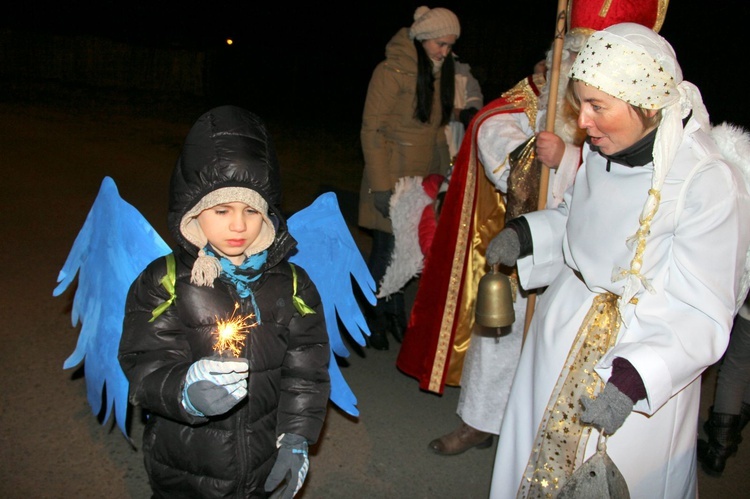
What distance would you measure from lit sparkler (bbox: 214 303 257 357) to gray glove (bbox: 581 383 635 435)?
1.03 m

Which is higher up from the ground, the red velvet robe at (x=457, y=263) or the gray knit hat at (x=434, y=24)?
the gray knit hat at (x=434, y=24)

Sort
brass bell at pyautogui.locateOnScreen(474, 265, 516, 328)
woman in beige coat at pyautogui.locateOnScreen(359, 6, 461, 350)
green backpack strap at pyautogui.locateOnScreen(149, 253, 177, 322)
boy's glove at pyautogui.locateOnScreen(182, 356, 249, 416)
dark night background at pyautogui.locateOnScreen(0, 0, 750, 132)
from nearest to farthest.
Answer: boy's glove at pyautogui.locateOnScreen(182, 356, 249, 416), green backpack strap at pyautogui.locateOnScreen(149, 253, 177, 322), brass bell at pyautogui.locateOnScreen(474, 265, 516, 328), woman in beige coat at pyautogui.locateOnScreen(359, 6, 461, 350), dark night background at pyautogui.locateOnScreen(0, 0, 750, 132)

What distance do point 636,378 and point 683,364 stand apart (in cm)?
14

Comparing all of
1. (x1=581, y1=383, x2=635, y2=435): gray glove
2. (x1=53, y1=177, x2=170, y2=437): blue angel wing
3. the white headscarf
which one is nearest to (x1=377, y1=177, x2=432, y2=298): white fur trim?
→ (x1=53, y1=177, x2=170, y2=437): blue angel wing

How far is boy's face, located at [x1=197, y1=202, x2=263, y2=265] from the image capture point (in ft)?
6.90

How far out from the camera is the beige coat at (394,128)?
4465 mm

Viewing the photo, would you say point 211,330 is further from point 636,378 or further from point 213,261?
point 636,378

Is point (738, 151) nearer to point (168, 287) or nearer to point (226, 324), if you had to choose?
point (226, 324)

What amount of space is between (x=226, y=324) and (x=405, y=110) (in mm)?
2725

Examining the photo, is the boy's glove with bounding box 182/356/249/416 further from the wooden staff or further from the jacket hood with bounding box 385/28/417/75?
the jacket hood with bounding box 385/28/417/75

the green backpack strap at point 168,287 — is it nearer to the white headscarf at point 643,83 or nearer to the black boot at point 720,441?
the white headscarf at point 643,83

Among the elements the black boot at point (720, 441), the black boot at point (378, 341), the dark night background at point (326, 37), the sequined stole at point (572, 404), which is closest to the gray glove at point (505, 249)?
the sequined stole at point (572, 404)

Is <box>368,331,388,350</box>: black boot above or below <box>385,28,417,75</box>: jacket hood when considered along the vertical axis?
below

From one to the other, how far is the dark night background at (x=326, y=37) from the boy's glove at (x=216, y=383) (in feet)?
47.3
